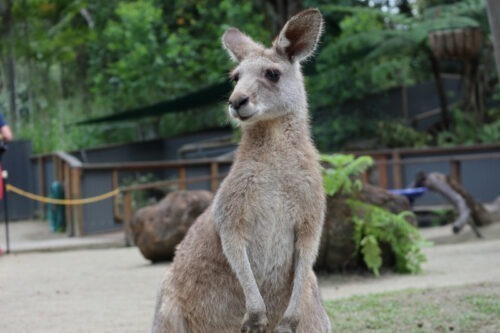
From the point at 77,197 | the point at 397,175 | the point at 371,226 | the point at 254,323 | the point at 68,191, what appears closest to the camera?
the point at 254,323

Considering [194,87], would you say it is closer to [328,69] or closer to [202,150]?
[202,150]

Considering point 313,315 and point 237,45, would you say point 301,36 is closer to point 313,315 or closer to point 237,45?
point 237,45

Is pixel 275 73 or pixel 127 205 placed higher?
pixel 275 73

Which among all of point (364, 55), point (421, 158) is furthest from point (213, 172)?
point (364, 55)

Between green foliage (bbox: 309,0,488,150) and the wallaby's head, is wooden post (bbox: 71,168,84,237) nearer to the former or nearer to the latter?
green foliage (bbox: 309,0,488,150)

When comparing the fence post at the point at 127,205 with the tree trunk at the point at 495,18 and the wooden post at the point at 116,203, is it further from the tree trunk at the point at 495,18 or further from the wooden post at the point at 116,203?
the tree trunk at the point at 495,18

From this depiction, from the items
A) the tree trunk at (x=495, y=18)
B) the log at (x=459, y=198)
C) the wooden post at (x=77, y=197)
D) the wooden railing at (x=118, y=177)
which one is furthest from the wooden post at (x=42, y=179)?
the tree trunk at (x=495, y=18)

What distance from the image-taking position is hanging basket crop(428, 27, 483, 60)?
1711cm

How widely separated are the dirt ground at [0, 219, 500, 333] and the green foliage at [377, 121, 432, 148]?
676cm

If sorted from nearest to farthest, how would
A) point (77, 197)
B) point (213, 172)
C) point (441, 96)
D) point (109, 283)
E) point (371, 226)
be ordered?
point (109, 283) < point (371, 226) < point (77, 197) < point (213, 172) < point (441, 96)

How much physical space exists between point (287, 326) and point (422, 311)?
8.59 ft

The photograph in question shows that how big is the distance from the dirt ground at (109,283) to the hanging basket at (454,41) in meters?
5.10

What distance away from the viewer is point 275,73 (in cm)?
479

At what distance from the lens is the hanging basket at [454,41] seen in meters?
17.1
